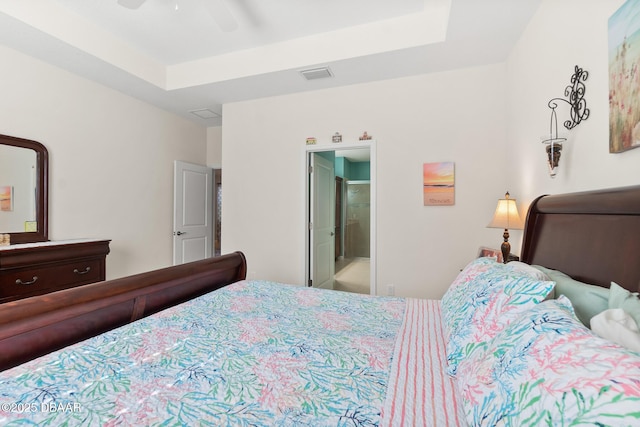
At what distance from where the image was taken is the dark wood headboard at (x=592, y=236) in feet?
3.37

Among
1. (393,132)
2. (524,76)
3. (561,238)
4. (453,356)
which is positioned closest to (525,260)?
(561,238)

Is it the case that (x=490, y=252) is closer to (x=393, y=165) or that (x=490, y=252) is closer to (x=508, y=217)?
(x=508, y=217)

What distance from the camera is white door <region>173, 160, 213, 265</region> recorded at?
4.34m

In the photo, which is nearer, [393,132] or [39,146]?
[39,146]

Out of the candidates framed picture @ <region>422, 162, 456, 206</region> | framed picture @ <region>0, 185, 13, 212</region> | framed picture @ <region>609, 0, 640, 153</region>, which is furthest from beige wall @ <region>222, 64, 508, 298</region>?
framed picture @ <region>0, 185, 13, 212</region>

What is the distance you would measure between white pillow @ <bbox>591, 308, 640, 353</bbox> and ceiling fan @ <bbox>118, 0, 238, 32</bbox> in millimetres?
2464

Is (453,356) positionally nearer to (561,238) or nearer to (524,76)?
(561,238)

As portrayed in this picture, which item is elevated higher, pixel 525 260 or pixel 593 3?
pixel 593 3

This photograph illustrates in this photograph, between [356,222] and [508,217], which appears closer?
→ [508,217]

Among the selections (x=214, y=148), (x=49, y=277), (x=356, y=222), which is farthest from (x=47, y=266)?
(x=356, y=222)

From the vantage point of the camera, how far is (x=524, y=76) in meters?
2.38

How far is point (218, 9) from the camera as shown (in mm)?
2014

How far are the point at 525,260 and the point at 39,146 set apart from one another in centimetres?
416

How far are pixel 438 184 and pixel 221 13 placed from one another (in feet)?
8.04
